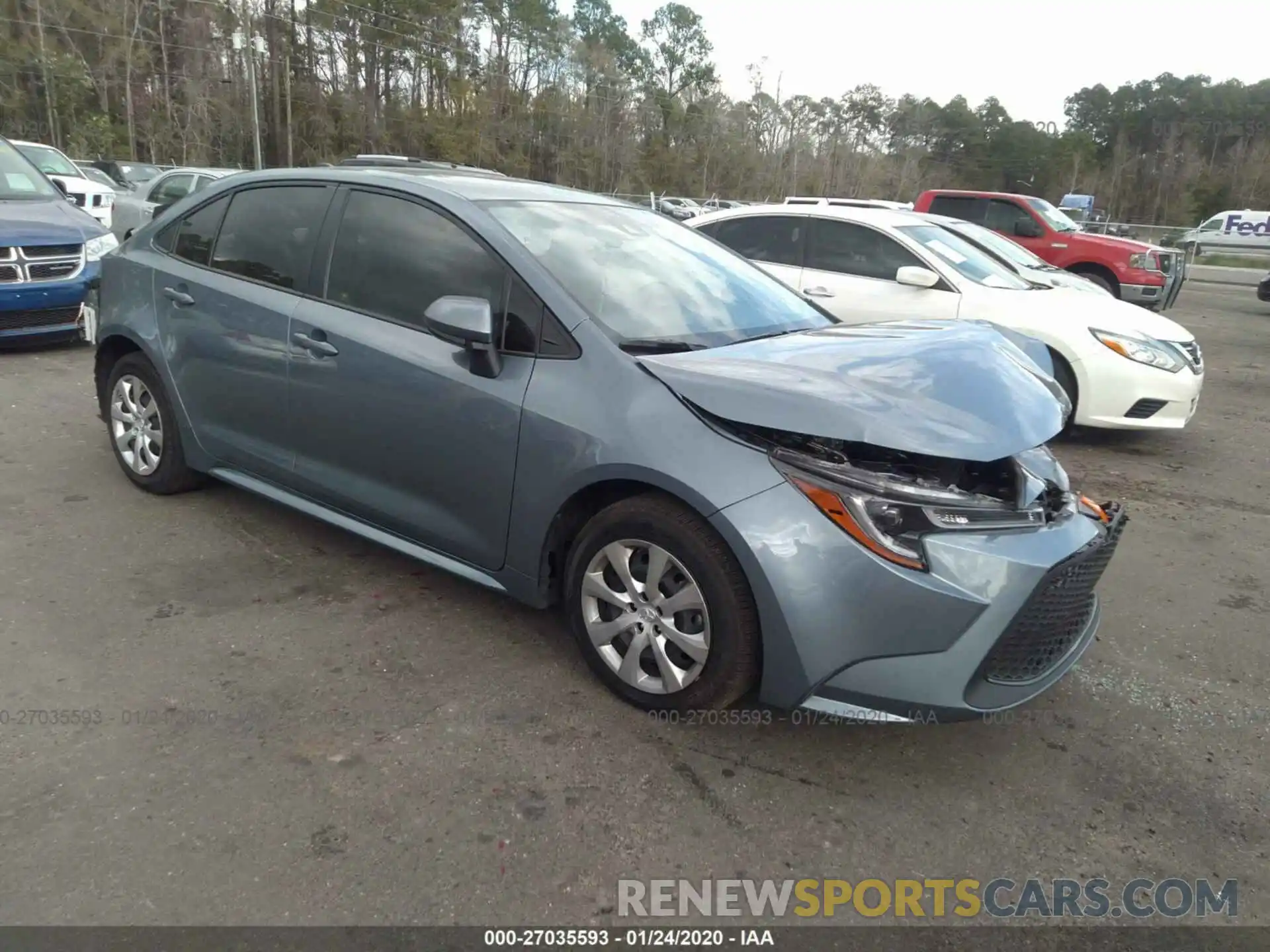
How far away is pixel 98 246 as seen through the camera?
26.3 ft

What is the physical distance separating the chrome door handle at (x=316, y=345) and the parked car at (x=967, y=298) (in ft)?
13.5

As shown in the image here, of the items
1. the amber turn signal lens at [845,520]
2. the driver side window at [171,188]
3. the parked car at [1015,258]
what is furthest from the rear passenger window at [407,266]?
the driver side window at [171,188]

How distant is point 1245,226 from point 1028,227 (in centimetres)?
2632

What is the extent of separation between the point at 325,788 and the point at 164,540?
2.16 metres

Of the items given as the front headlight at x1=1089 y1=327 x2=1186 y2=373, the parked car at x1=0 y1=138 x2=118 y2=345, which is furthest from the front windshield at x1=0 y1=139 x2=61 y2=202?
the front headlight at x1=1089 y1=327 x2=1186 y2=373

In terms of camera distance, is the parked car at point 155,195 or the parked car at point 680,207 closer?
the parked car at point 155,195

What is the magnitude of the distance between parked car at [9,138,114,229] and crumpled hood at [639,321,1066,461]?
1496 centimetres

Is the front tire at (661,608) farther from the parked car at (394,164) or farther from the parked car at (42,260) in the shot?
the parked car at (42,260)

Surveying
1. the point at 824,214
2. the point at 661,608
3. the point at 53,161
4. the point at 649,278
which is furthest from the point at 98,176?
the point at 661,608

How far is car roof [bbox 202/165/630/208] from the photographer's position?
142 inches

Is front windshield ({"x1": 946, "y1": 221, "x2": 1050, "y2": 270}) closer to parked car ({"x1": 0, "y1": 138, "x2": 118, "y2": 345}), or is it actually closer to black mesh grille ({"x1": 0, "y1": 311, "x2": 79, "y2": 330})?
parked car ({"x1": 0, "y1": 138, "x2": 118, "y2": 345})

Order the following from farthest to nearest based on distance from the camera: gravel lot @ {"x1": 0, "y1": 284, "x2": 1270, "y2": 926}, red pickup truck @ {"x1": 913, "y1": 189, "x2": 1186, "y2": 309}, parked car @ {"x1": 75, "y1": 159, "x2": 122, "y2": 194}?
parked car @ {"x1": 75, "y1": 159, "x2": 122, "y2": 194}, red pickup truck @ {"x1": 913, "y1": 189, "x2": 1186, "y2": 309}, gravel lot @ {"x1": 0, "y1": 284, "x2": 1270, "y2": 926}

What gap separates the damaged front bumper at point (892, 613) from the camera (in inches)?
96.7
